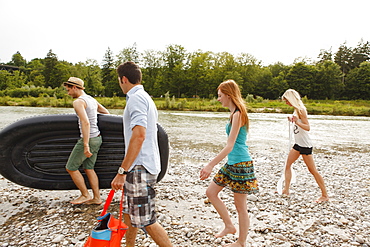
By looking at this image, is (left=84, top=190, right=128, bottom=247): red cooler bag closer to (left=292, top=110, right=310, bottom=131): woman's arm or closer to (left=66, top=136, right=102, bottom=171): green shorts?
(left=66, top=136, right=102, bottom=171): green shorts

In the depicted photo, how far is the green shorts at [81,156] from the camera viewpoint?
14.6ft

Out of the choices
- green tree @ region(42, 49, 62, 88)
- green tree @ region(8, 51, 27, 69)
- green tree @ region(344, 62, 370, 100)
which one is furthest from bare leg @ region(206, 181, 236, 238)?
green tree @ region(8, 51, 27, 69)

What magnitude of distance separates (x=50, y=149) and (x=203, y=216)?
9.12ft

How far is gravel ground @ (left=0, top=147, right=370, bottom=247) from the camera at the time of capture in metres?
3.75

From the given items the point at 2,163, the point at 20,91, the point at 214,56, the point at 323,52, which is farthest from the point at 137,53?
the point at 2,163

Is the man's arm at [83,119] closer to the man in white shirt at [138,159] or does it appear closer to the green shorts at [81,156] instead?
the green shorts at [81,156]

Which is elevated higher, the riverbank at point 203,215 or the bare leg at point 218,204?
the bare leg at point 218,204

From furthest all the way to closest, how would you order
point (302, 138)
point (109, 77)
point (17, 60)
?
point (17, 60) < point (109, 77) < point (302, 138)

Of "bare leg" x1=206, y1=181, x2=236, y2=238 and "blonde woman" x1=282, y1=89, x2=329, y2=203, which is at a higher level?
"blonde woman" x1=282, y1=89, x2=329, y2=203

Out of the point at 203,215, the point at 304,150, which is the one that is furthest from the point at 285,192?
the point at 203,215

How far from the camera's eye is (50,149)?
193 inches

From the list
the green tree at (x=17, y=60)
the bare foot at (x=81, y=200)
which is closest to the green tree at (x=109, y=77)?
the bare foot at (x=81, y=200)

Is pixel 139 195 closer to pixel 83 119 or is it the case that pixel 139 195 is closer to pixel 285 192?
pixel 83 119

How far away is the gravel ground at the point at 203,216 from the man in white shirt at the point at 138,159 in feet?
3.11
